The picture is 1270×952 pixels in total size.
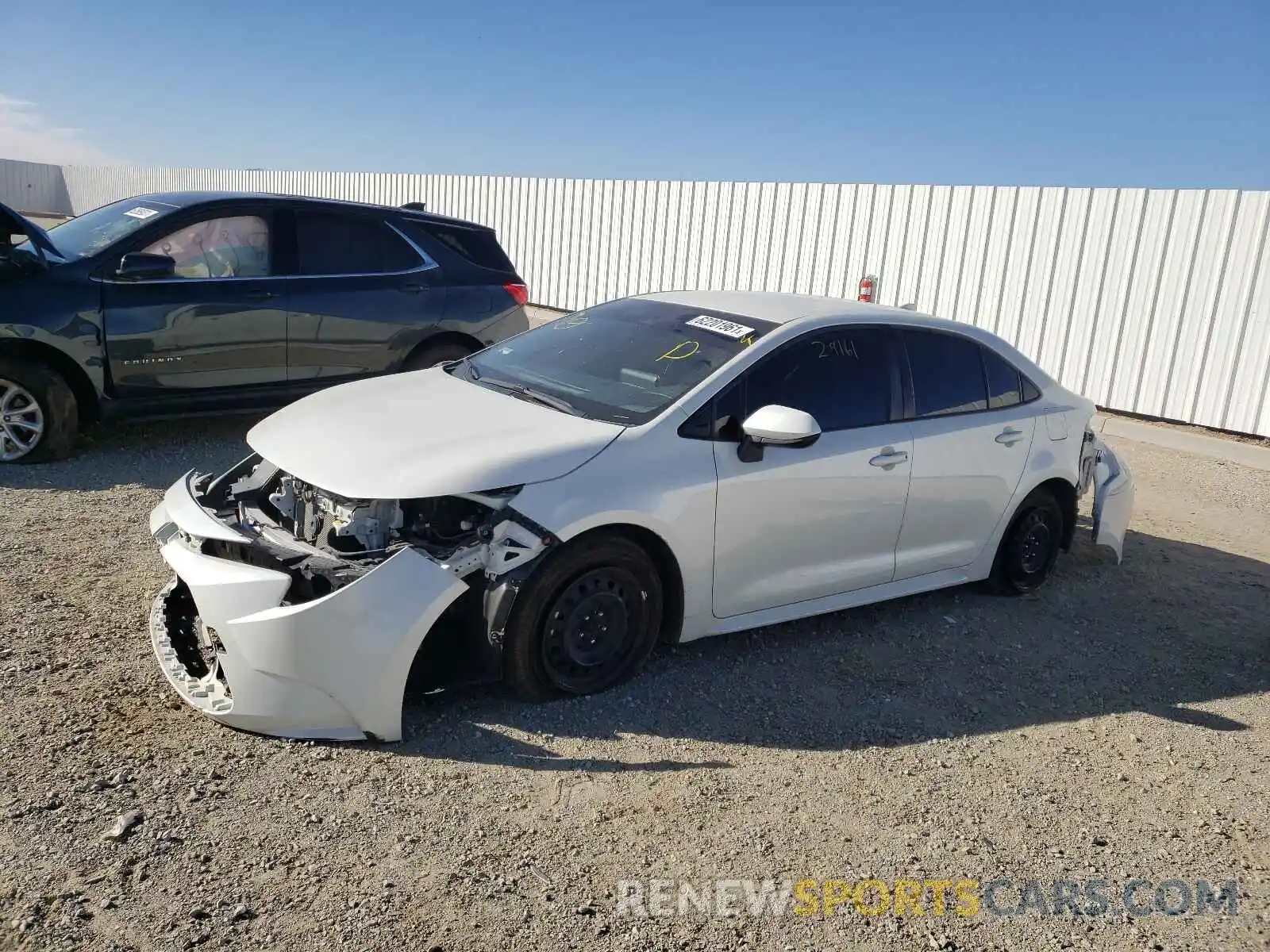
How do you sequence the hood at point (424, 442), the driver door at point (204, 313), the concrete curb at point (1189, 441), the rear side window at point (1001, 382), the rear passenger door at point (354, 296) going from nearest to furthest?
the hood at point (424, 442), the rear side window at point (1001, 382), the driver door at point (204, 313), the rear passenger door at point (354, 296), the concrete curb at point (1189, 441)

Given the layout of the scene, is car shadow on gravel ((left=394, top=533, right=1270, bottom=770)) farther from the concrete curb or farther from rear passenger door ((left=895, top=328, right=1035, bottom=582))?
the concrete curb

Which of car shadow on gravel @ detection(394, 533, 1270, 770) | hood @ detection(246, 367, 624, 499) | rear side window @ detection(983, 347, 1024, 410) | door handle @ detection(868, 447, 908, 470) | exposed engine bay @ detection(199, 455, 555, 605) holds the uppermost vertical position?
rear side window @ detection(983, 347, 1024, 410)

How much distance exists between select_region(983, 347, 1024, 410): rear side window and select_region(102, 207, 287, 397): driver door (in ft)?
15.7

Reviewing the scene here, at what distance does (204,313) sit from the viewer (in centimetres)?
694

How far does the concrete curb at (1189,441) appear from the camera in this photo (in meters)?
10.0

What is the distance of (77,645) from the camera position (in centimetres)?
418

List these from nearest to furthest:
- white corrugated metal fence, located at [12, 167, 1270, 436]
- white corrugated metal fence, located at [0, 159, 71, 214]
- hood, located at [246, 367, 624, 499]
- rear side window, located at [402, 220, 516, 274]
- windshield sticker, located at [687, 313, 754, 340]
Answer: hood, located at [246, 367, 624, 499] < windshield sticker, located at [687, 313, 754, 340] < rear side window, located at [402, 220, 516, 274] < white corrugated metal fence, located at [12, 167, 1270, 436] < white corrugated metal fence, located at [0, 159, 71, 214]

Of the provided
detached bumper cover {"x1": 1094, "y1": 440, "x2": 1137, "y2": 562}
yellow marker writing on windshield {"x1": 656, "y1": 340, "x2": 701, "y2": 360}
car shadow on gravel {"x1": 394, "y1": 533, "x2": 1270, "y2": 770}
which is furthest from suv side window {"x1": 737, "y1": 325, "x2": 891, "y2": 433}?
detached bumper cover {"x1": 1094, "y1": 440, "x2": 1137, "y2": 562}

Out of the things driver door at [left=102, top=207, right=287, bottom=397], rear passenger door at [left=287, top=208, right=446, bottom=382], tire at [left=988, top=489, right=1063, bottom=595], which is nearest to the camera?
tire at [left=988, top=489, right=1063, bottom=595]

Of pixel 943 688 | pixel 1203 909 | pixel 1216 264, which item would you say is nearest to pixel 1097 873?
pixel 1203 909

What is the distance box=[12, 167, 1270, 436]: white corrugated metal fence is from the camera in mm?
10852

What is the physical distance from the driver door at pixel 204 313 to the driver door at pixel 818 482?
4.25 m
